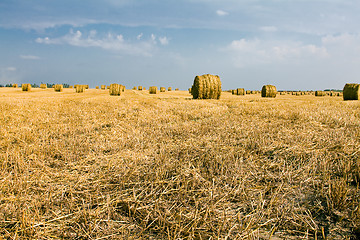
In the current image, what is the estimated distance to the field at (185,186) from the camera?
5.26 feet

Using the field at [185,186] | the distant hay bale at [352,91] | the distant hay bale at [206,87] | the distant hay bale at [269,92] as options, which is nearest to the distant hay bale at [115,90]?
the distant hay bale at [206,87]

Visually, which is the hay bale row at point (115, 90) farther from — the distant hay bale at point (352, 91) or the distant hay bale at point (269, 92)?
the distant hay bale at point (352, 91)

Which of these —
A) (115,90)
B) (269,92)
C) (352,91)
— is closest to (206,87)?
(115,90)

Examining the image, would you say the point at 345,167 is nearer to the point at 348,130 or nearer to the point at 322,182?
the point at 322,182

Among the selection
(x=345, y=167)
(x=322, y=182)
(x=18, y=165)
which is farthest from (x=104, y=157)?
(x=345, y=167)

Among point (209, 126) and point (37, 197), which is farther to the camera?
point (209, 126)

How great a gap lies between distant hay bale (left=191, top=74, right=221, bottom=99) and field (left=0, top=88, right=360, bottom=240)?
1105 cm

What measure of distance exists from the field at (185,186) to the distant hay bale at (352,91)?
17.6 metres

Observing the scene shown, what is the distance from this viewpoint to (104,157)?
3129 mm

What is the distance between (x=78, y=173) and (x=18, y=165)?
840mm

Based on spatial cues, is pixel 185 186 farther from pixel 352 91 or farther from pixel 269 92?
pixel 269 92

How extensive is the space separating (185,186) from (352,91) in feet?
69.9

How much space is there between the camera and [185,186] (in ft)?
6.94

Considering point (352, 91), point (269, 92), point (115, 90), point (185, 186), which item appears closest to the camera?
point (185, 186)
